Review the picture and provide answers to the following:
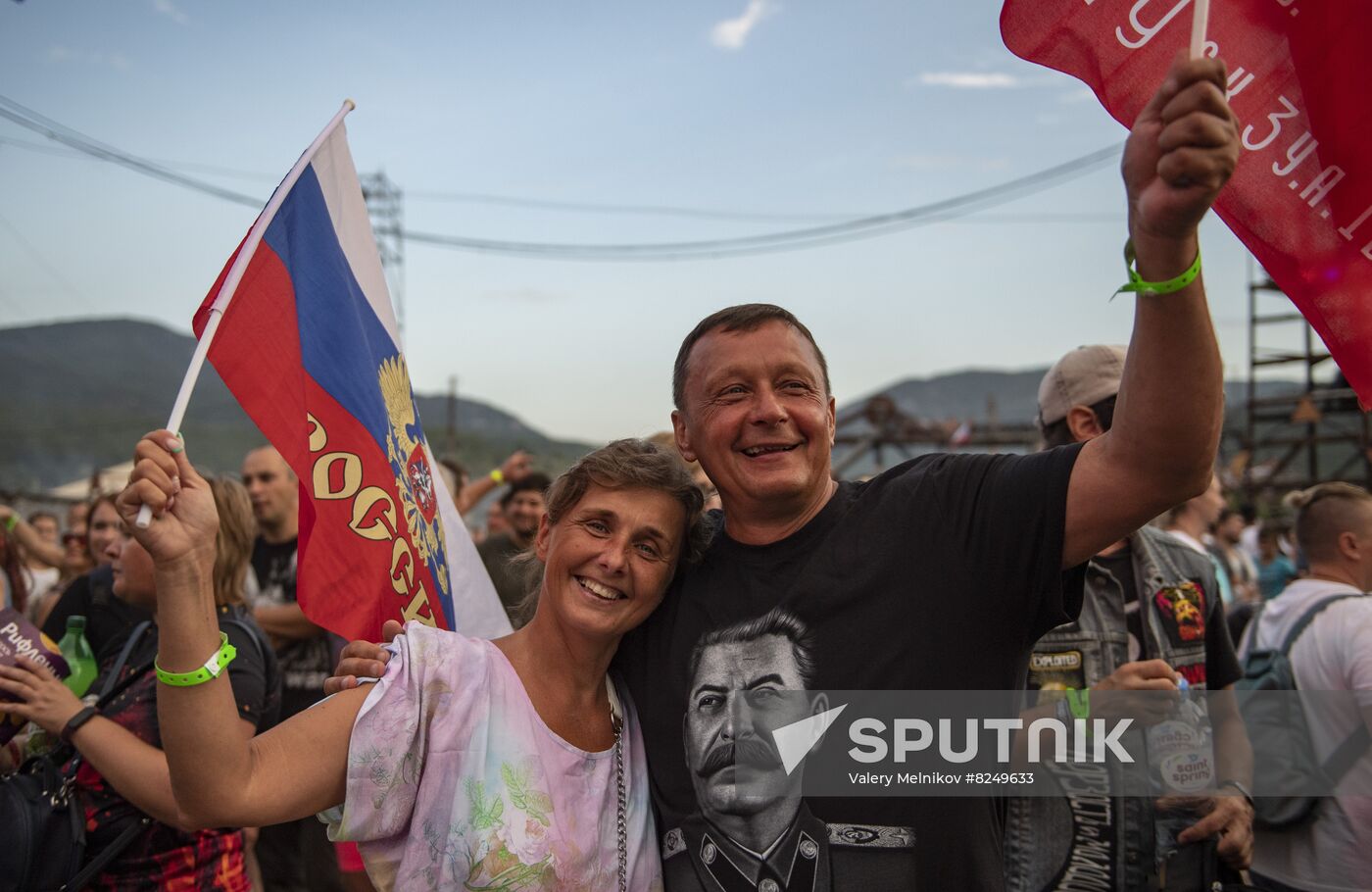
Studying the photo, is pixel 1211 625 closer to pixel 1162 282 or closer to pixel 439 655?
pixel 1162 282

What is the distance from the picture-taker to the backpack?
339cm

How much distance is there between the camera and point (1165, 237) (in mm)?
1438

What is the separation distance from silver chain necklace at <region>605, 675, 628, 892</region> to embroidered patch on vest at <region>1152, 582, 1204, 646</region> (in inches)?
64.6

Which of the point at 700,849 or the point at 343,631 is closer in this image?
the point at 700,849

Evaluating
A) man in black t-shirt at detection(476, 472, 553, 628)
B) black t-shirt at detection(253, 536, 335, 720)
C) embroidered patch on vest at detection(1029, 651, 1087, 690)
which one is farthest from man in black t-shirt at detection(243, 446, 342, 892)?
embroidered patch on vest at detection(1029, 651, 1087, 690)

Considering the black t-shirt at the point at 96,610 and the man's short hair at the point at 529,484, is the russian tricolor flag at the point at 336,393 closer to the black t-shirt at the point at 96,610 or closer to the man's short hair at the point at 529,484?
the black t-shirt at the point at 96,610

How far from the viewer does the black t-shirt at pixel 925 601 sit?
1.80 m

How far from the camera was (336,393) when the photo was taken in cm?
243

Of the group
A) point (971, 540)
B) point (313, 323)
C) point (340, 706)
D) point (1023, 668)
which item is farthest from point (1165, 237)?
point (313, 323)

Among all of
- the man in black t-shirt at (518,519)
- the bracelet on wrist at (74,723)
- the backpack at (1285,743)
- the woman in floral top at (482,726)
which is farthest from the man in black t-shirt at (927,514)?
the man in black t-shirt at (518,519)

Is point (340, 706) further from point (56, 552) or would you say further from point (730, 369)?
point (56, 552)

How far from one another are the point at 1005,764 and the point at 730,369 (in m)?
1.07

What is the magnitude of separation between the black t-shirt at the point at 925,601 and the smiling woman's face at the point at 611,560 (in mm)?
153

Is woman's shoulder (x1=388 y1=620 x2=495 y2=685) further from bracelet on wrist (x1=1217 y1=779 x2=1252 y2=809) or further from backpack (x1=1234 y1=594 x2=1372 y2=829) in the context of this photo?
backpack (x1=1234 y1=594 x2=1372 y2=829)
